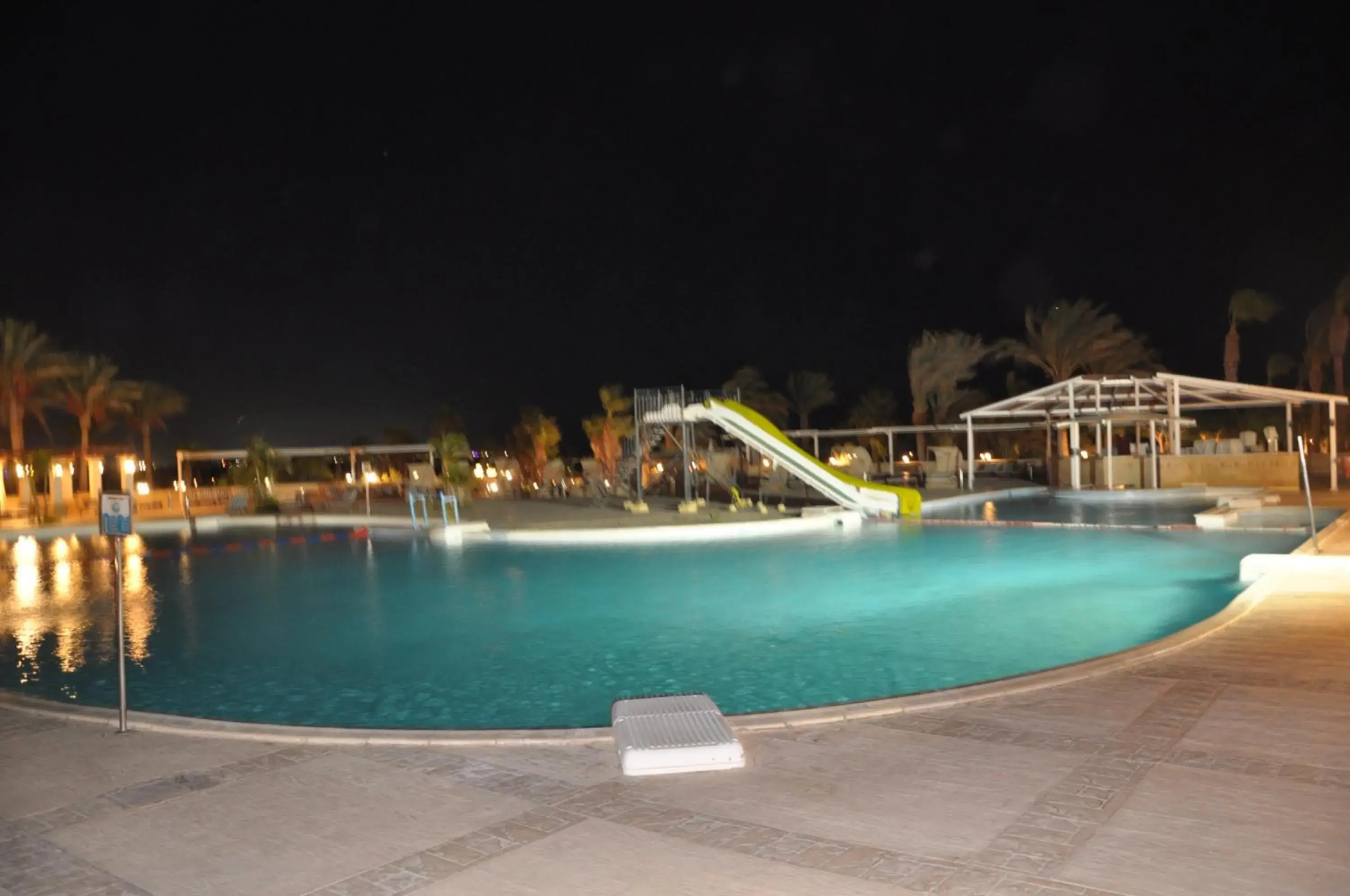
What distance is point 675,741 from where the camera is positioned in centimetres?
476

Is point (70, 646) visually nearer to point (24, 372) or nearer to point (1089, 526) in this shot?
point (1089, 526)

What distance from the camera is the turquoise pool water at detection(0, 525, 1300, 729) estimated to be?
7.58m

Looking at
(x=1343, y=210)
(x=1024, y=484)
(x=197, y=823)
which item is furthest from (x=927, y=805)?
(x=1343, y=210)

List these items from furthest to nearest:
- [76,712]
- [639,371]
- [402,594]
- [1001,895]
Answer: [639,371]
[402,594]
[76,712]
[1001,895]

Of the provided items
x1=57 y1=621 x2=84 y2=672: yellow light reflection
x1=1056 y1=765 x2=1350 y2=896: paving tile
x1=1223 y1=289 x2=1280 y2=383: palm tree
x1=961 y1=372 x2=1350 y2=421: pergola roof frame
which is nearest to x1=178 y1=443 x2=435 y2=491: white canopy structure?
x1=961 y1=372 x2=1350 y2=421: pergola roof frame

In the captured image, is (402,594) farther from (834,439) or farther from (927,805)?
(834,439)

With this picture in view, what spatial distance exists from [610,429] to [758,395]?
16282 mm

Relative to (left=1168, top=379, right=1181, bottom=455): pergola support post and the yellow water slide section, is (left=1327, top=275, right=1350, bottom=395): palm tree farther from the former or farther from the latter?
the yellow water slide section

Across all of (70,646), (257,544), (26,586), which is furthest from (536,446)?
(70,646)

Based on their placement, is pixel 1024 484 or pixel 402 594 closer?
pixel 402 594

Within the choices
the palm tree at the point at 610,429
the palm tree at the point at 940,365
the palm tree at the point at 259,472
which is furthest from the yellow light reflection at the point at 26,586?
the palm tree at the point at 940,365

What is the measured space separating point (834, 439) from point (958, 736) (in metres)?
45.2

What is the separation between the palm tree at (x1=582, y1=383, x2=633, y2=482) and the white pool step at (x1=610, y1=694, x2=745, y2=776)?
23276 millimetres

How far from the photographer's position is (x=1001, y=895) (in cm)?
336
